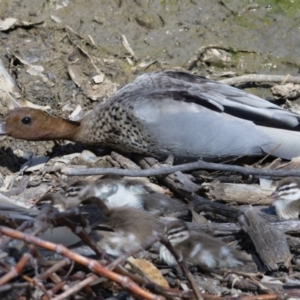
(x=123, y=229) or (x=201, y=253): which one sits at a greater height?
(x=123, y=229)

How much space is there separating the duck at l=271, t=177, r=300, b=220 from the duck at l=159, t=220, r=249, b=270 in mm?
594

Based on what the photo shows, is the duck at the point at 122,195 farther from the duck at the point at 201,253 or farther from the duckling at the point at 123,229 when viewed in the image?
the duck at the point at 201,253

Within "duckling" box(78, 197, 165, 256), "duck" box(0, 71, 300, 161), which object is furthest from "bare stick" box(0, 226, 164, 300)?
"duck" box(0, 71, 300, 161)

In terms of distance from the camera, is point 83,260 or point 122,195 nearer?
point 83,260

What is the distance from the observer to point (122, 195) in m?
5.88

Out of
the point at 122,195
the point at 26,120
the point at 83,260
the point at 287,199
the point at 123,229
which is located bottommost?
the point at 26,120

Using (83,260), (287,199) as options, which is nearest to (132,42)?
(287,199)

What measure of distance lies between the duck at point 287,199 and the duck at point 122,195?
23.5 inches

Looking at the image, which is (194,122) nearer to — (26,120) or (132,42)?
(26,120)

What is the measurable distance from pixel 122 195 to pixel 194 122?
0.99 m

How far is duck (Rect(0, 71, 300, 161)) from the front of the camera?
655cm

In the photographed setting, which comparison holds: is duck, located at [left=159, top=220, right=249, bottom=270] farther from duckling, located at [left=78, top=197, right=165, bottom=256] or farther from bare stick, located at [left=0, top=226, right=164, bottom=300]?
bare stick, located at [left=0, top=226, right=164, bottom=300]

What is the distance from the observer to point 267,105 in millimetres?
6758

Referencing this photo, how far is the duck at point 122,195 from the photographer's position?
5.82 meters
